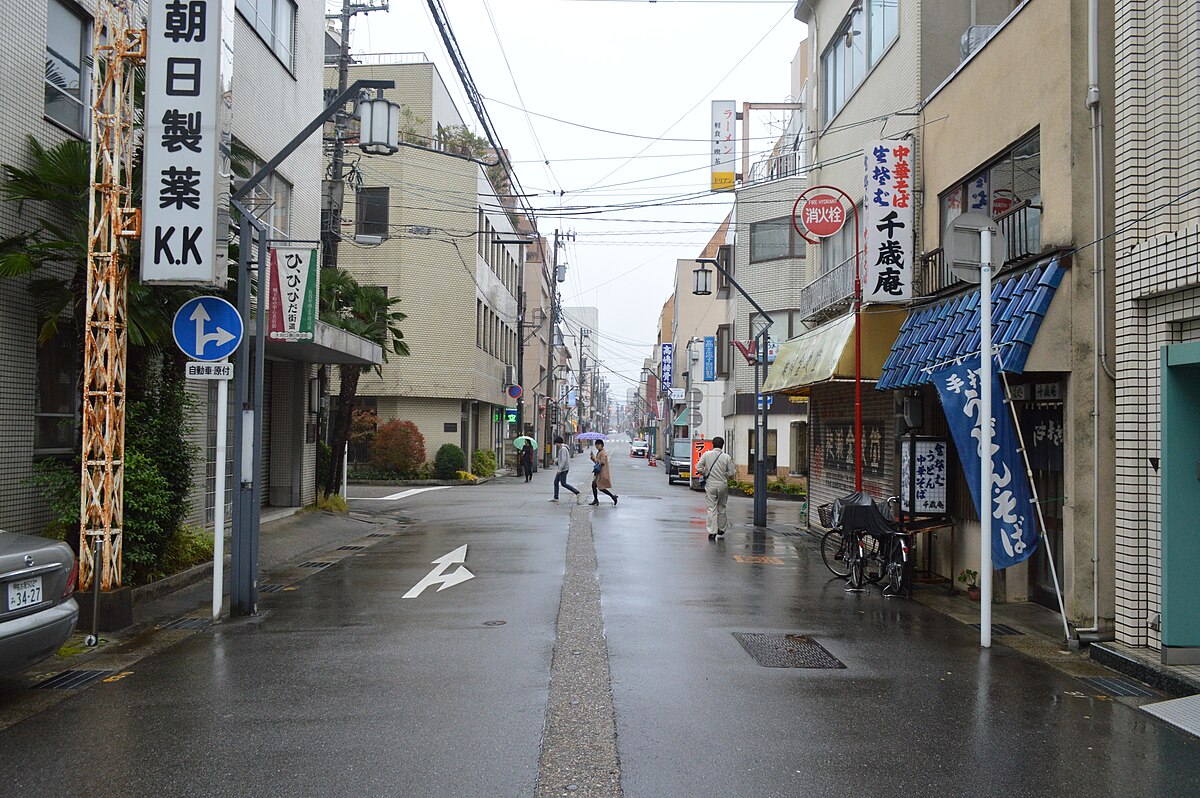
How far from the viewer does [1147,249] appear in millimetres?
7914

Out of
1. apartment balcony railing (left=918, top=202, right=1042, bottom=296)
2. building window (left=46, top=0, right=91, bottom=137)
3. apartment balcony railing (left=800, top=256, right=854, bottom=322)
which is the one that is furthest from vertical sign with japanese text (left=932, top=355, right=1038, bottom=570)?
building window (left=46, top=0, right=91, bottom=137)

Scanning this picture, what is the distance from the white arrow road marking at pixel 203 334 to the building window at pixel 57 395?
2.71 metres

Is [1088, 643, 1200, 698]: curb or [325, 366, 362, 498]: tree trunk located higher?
[325, 366, 362, 498]: tree trunk

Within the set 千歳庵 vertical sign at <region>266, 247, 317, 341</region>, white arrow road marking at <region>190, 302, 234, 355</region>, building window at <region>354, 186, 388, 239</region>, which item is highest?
building window at <region>354, 186, 388, 239</region>

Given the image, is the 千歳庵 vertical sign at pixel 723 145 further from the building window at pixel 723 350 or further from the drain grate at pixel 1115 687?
the drain grate at pixel 1115 687

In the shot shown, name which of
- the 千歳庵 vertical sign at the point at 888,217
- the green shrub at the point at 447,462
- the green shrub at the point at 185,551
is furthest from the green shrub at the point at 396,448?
the 千歳庵 vertical sign at the point at 888,217

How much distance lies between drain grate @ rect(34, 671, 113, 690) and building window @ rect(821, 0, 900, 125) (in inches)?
543

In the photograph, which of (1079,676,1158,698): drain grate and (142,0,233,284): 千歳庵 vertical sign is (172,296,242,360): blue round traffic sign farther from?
(1079,676,1158,698): drain grate

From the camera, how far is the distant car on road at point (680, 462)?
137 ft

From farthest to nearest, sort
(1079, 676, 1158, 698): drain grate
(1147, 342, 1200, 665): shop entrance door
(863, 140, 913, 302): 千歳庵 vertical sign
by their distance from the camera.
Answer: (863, 140, 913, 302): 千歳庵 vertical sign < (1147, 342, 1200, 665): shop entrance door < (1079, 676, 1158, 698): drain grate

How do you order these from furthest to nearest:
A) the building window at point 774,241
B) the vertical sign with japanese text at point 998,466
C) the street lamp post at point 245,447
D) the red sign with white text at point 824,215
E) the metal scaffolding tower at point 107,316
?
the building window at point 774,241 → the red sign with white text at point 824,215 → the street lamp post at point 245,447 → the vertical sign with japanese text at point 998,466 → the metal scaffolding tower at point 107,316

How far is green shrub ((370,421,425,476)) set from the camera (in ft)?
113

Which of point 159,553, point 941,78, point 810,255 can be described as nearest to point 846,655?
point 159,553

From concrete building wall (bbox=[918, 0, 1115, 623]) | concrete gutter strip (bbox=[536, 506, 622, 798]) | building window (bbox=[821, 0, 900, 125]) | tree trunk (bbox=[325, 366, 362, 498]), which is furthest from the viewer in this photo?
tree trunk (bbox=[325, 366, 362, 498])
